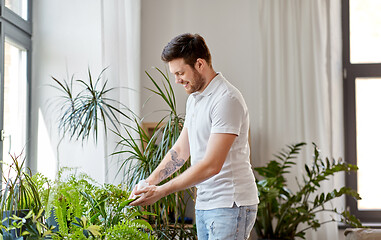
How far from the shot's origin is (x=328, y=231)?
14.6 feet

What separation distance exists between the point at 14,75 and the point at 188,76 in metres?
1.92

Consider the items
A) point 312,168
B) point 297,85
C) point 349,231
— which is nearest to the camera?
point 349,231

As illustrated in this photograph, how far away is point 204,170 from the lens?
2148 millimetres

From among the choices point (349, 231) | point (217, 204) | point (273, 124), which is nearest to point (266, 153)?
point (273, 124)

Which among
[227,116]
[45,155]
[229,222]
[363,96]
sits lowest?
[229,222]

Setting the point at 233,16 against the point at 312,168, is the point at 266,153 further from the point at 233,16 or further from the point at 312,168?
the point at 233,16

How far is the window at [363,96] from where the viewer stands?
4828 millimetres

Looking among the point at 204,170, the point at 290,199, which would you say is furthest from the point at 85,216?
the point at 290,199

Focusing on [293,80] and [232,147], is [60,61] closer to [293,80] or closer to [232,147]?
[293,80]

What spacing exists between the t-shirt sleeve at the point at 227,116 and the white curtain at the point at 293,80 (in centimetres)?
242

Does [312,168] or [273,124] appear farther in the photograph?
[273,124]

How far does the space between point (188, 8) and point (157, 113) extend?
91 centimetres

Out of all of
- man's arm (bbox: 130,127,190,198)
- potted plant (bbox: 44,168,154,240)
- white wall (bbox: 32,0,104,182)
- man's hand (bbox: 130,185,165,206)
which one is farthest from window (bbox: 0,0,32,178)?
man's hand (bbox: 130,185,165,206)

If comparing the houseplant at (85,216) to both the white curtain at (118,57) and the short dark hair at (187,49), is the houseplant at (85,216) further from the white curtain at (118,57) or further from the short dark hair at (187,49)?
the white curtain at (118,57)
